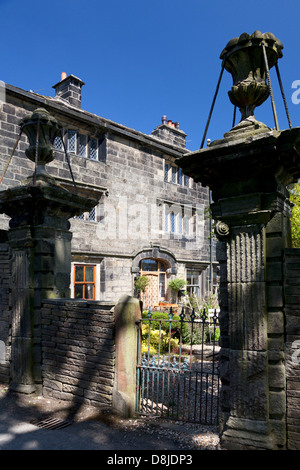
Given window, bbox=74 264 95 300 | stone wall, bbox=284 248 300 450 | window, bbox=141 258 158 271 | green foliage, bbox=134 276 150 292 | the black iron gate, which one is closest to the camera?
stone wall, bbox=284 248 300 450

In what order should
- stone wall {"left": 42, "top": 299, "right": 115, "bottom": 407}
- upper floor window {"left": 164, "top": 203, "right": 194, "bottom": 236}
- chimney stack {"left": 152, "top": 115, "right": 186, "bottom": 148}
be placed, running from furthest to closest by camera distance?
chimney stack {"left": 152, "top": 115, "right": 186, "bottom": 148}
upper floor window {"left": 164, "top": 203, "right": 194, "bottom": 236}
stone wall {"left": 42, "top": 299, "right": 115, "bottom": 407}

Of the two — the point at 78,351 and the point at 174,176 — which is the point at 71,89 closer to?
the point at 174,176

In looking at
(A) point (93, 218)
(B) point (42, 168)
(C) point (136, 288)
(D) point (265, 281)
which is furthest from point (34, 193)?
(C) point (136, 288)

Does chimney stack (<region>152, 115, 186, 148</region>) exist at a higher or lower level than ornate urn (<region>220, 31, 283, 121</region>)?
higher

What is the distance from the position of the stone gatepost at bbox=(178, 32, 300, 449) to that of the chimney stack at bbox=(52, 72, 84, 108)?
1029cm

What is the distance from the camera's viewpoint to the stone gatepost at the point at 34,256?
18.5 feet

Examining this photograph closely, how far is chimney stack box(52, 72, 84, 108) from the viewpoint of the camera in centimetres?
1305

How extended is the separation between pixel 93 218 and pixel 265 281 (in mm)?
10272

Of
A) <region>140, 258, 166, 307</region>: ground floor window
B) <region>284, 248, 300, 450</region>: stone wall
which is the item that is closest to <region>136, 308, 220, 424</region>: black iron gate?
<region>284, 248, 300, 450</region>: stone wall

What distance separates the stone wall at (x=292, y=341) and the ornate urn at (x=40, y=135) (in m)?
4.19

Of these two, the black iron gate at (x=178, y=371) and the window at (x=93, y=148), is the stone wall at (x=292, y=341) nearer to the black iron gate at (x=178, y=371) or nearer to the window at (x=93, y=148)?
the black iron gate at (x=178, y=371)

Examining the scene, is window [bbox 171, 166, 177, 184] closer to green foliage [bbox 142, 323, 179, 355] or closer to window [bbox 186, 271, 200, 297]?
window [bbox 186, 271, 200, 297]

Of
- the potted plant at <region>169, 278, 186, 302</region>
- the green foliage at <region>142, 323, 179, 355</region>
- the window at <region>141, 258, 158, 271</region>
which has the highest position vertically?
the window at <region>141, 258, 158, 271</region>
